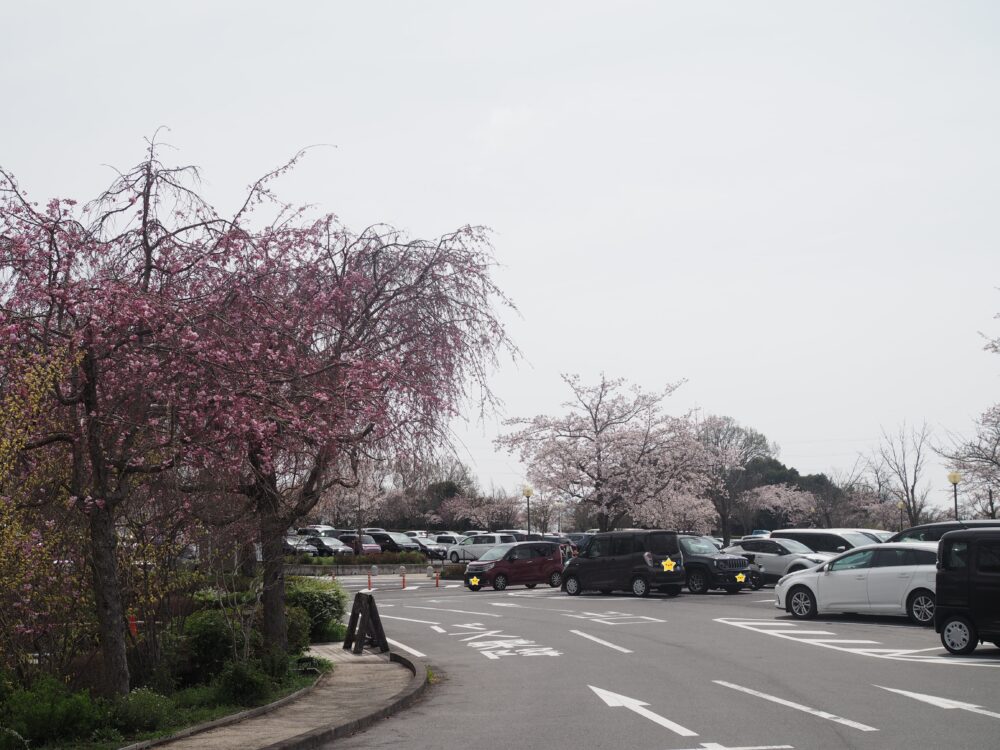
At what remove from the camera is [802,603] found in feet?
71.1

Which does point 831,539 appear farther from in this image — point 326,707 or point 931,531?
point 326,707

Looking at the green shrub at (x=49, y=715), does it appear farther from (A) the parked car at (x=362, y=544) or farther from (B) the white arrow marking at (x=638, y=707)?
(A) the parked car at (x=362, y=544)

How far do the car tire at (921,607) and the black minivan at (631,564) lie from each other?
9.44 meters

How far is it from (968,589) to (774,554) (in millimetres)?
17309

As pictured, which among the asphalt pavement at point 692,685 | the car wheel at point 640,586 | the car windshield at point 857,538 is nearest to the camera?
the asphalt pavement at point 692,685

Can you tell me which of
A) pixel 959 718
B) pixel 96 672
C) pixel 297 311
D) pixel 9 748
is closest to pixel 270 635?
pixel 96 672

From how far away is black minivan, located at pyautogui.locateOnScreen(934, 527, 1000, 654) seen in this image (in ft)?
47.7

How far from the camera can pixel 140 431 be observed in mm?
9867

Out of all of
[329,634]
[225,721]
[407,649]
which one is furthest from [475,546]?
[225,721]

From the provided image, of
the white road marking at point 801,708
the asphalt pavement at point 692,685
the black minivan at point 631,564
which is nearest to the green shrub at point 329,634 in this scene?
the asphalt pavement at point 692,685

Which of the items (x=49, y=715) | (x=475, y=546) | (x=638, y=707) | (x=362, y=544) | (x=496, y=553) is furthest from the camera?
(x=362, y=544)

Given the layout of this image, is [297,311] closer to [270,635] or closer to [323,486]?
[323,486]

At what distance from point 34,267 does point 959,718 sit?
9628mm

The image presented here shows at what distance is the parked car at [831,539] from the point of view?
105ft
